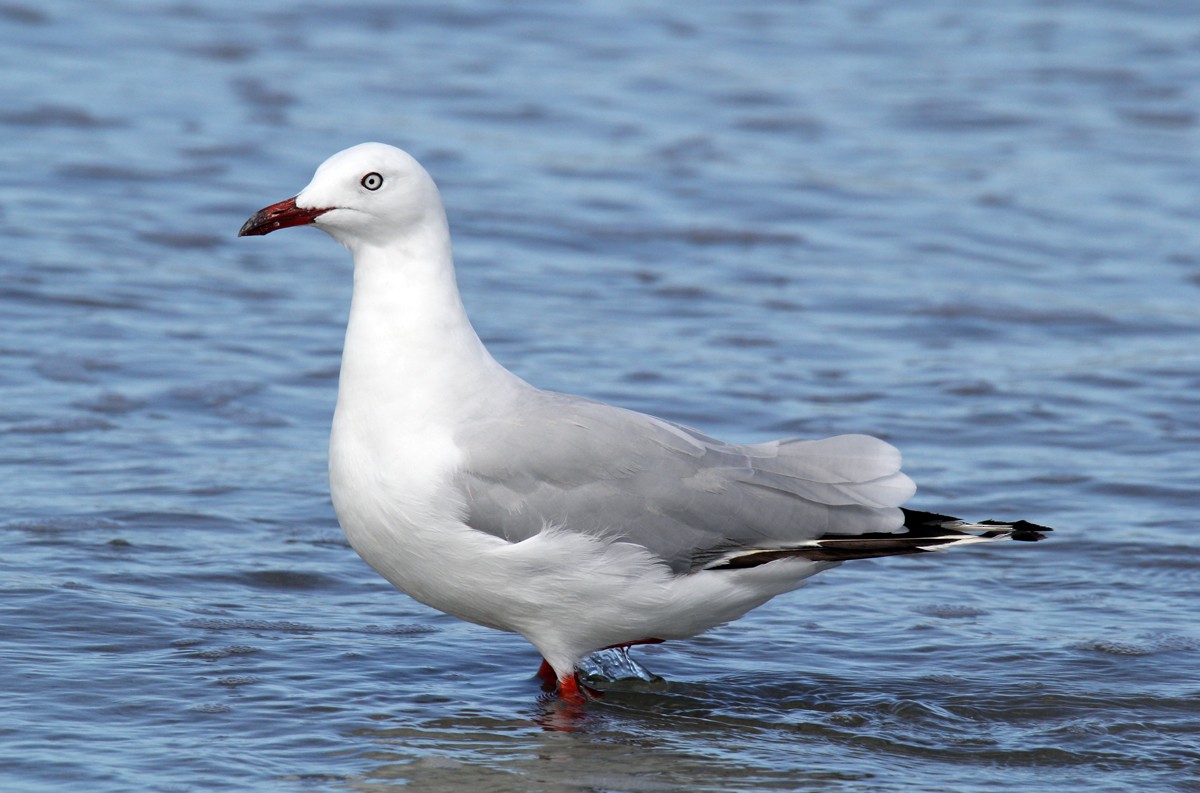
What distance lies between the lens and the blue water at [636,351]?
557 centimetres

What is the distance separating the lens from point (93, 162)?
12.0 m

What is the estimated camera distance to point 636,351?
9445 mm

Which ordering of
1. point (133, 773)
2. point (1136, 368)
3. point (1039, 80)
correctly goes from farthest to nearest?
A: point (1039, 80), point (1136, 368), point (133, 773)

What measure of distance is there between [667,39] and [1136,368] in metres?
7.52

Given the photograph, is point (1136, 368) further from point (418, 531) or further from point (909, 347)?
point (418, 531)

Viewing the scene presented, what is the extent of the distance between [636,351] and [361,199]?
408 centimetres

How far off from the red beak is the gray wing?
0.80m

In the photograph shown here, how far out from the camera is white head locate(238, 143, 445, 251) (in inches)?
216

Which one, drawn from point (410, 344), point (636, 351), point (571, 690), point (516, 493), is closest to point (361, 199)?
point (410, 344)

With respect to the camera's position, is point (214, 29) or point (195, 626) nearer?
point (195, 626)

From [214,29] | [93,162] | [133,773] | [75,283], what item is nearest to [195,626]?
[133,773]

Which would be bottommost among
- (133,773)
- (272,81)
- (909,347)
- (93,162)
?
(133,773)

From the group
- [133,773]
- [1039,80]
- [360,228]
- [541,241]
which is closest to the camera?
[133,773]

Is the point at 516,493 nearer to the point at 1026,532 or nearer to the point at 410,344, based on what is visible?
the point at 410,344
